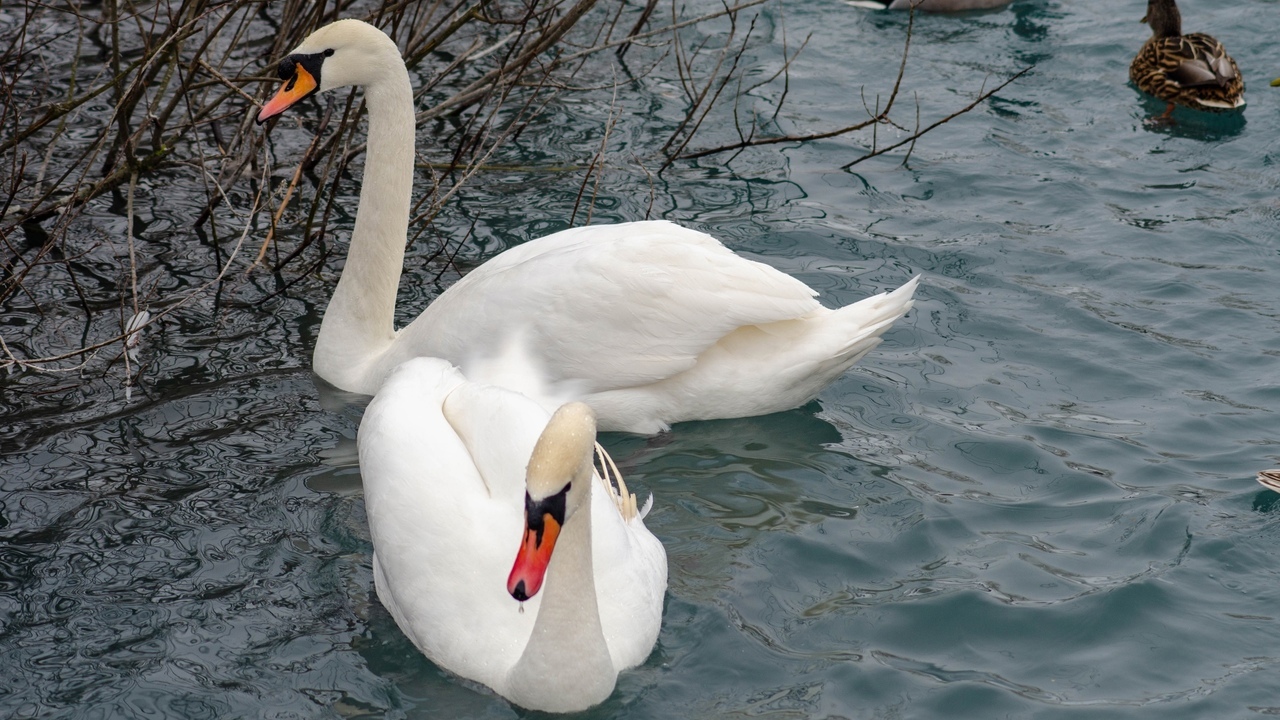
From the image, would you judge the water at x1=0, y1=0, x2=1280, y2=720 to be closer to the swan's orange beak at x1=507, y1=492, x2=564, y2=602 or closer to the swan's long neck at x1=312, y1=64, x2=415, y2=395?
the swan's long neck at x1=312, y1=64, x2=415, y2=395

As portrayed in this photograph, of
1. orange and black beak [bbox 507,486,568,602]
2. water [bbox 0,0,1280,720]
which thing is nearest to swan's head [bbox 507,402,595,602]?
orange and black beak [bbox 507,486,568,602]

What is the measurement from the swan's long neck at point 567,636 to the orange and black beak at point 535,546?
0.14 meters

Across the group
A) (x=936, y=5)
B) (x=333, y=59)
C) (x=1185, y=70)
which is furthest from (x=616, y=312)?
(x=936, y=5)

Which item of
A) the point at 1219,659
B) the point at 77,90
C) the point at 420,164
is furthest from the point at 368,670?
the point at 77,90

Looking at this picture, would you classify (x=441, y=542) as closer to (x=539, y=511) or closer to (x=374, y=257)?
(x=539, y=511)

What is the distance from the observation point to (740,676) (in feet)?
14.3

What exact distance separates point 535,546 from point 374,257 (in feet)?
8.60

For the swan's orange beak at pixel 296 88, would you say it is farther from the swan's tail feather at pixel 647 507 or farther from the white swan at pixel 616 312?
the swan's tail feather at pixel 647 507

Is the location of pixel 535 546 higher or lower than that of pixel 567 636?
higher

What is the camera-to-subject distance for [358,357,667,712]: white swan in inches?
151

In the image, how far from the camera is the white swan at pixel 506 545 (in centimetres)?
385

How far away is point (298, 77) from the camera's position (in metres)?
5.69

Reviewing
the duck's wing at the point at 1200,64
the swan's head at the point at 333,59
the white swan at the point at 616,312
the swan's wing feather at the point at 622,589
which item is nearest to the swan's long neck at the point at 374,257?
the white swan at the point at 616,312

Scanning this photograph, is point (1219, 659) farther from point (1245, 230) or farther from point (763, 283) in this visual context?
point (1245, 230)
